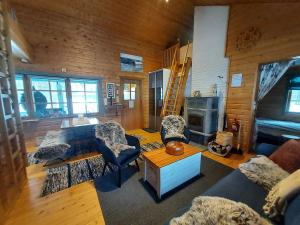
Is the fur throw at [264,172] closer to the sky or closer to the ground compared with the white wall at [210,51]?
closer to the ground

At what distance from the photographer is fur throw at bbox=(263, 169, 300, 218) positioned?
1.03 m

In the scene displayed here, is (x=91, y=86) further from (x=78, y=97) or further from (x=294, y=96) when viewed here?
(x=294, y=96)

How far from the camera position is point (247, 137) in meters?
3.30

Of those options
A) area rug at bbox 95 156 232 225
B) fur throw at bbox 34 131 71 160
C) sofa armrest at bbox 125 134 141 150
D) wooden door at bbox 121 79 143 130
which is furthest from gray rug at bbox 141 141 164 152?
wooden door at bbox 121 79 143 130

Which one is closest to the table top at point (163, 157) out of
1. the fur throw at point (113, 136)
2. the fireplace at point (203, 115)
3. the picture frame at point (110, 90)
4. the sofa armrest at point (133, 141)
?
the sofa armrest at point (133, 141)

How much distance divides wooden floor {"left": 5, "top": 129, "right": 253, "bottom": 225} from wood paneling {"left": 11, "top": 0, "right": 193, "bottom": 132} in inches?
128

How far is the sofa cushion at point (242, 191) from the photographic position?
1.25 metres

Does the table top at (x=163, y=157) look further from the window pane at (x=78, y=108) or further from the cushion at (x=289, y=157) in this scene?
the window pane at (x=78, y=108)

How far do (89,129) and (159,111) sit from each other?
270cm

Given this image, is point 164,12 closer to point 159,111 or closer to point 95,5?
point 95,5

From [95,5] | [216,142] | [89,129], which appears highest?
[95,5]

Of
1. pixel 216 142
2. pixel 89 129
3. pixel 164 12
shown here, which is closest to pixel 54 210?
pixel 89 129

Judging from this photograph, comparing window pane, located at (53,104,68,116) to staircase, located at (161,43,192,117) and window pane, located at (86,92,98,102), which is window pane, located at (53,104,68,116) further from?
staircase, located at (161,43,192,117)

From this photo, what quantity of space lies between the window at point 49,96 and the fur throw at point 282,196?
16.0 ft
